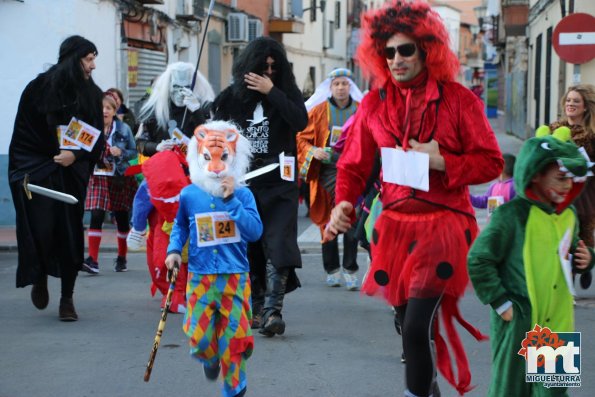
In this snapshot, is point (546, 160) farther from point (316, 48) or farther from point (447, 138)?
point (316, 48)

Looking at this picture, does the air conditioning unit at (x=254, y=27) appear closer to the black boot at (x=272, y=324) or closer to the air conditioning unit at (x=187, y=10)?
the air conditioning unit at (x=187, y=10)

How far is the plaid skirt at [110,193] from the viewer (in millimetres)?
10648

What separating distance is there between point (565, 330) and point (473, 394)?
1.65 metres

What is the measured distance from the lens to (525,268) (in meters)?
4.29

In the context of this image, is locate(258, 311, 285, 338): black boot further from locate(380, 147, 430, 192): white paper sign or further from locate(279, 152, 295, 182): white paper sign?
locate(380, 147, 430, 192): white paper sign

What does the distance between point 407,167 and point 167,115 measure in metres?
4.06

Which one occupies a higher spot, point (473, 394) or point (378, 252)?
point (378, 252)

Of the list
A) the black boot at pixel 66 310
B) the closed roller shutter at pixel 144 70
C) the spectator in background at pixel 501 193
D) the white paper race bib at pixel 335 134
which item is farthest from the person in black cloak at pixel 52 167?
the closed roller shutter at pixel 144 70

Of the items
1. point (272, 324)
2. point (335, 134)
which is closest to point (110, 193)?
point (335, 134)

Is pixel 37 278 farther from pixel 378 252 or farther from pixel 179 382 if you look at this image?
pixel 378 252

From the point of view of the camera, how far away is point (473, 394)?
5.90 metres

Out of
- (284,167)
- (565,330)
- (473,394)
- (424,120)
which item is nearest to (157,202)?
(284,167)

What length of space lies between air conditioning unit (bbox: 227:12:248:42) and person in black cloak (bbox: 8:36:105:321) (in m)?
19.5

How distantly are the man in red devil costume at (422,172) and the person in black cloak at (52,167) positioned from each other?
11.5ft
